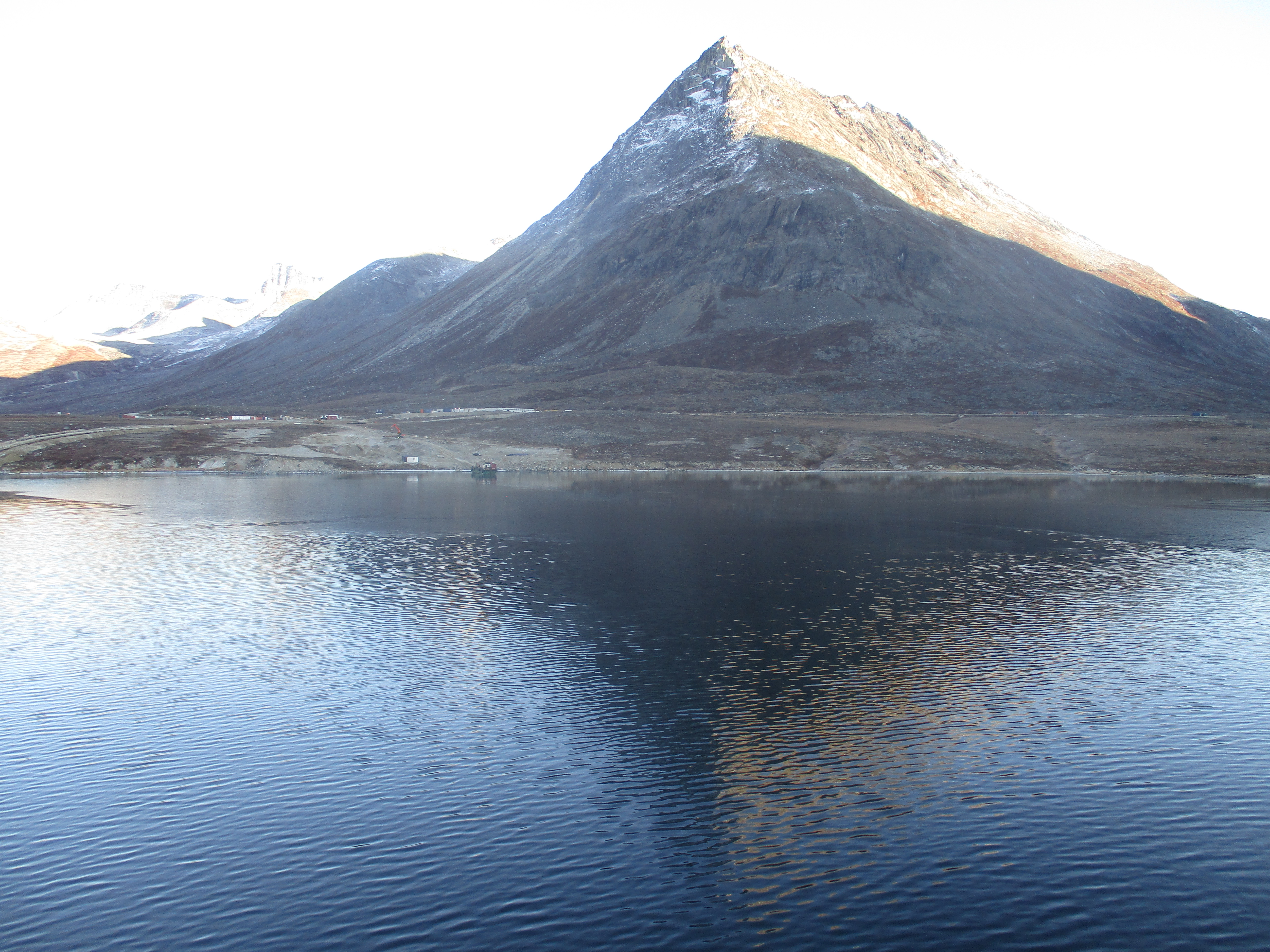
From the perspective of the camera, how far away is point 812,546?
232 ft

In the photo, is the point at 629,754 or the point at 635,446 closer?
the point at 629,754

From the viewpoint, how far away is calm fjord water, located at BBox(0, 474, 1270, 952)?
Result: 20031mm

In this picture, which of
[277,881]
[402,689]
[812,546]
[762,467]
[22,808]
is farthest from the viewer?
[762,467]

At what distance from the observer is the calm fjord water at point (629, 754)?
2003 cm

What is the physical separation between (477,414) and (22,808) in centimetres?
15579

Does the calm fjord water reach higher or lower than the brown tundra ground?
lower

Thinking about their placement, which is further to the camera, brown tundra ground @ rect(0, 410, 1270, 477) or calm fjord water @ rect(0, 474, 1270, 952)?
brown tundra ground @ rect(0, 410, 1270, 477)

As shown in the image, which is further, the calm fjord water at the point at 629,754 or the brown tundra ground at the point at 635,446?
the brown tundra ground at the point at 635,446

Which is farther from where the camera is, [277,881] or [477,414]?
[477,414]

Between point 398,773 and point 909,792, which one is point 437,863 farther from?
point 909,792

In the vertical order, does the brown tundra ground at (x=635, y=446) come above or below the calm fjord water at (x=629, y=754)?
above

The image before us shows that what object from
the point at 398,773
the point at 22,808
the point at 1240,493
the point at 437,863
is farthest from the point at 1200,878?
the point at 1240,493

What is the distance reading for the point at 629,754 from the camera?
29.1 metres

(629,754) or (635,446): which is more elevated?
(635,446)
